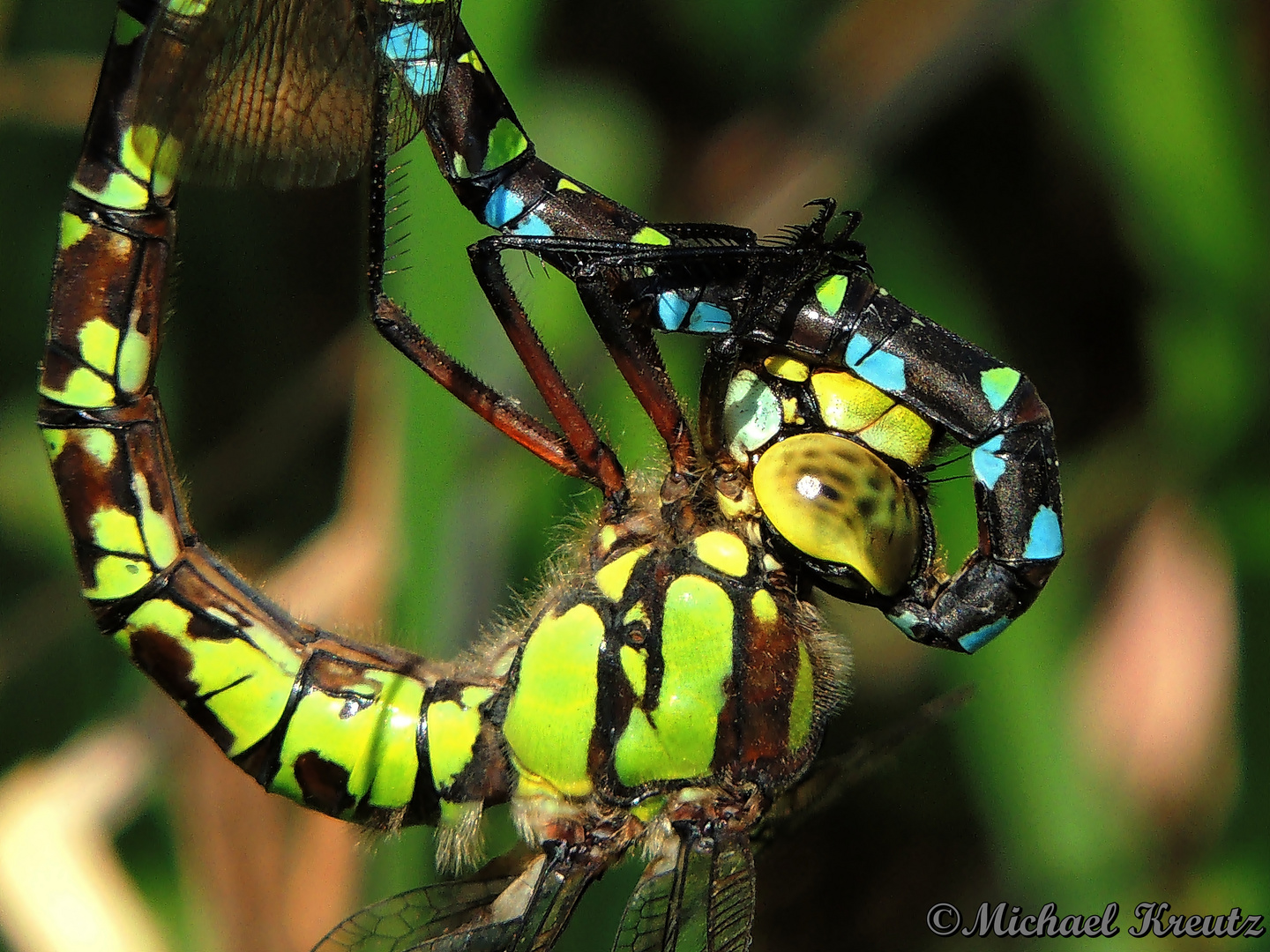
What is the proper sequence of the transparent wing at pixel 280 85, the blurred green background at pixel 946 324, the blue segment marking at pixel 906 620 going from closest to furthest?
the transparent wing at pixel 280 85, the blue segment marking at pixel 906 620, the blurred green background at pixel 946 324

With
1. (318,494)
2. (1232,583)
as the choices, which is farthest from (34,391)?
(1232,583)

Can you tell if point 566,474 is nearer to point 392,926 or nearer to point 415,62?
point 415,62

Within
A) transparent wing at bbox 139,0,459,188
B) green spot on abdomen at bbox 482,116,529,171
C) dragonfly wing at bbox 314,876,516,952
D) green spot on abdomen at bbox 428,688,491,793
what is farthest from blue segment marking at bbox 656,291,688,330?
dragonfly wing at bbox 314,876,516,952

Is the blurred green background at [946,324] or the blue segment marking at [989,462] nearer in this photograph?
the blue segment marking at [989,462]

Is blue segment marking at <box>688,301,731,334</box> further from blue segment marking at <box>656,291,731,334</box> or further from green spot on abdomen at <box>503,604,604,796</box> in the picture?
green spot on abdomen at <box>503,604,604,796</box>

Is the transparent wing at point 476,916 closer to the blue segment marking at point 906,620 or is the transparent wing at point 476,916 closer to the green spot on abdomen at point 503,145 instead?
the blue segment marking at point 906,620

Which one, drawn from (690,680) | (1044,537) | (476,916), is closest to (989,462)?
Result: (1044,537)

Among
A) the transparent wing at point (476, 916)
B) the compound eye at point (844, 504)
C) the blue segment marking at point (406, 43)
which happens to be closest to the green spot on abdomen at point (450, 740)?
the transparent wing at point (476, 916)

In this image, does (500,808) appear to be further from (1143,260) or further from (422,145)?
(1143,260)
